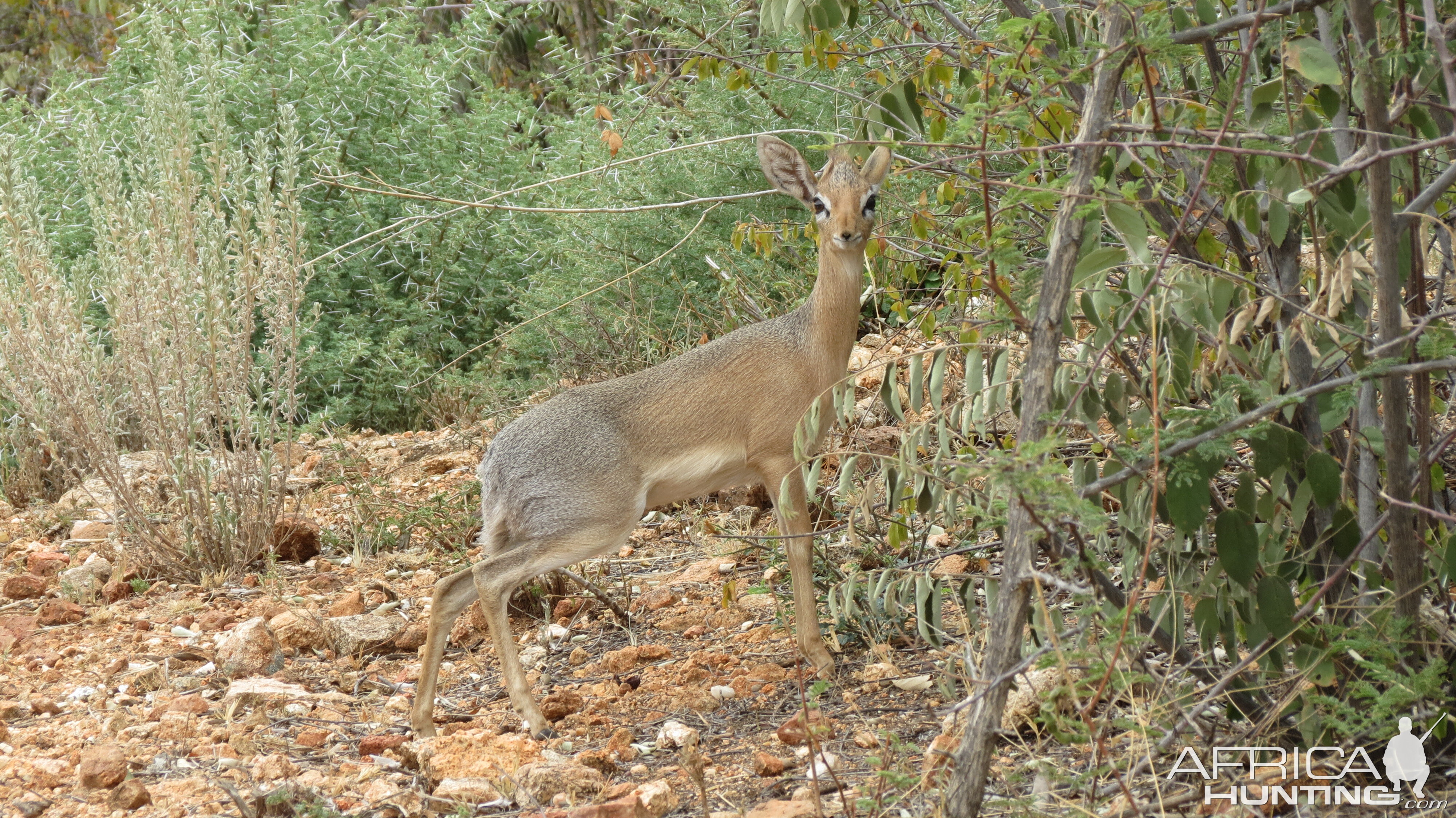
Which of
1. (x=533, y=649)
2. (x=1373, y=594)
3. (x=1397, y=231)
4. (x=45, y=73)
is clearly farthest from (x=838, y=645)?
(x=45, y=73)

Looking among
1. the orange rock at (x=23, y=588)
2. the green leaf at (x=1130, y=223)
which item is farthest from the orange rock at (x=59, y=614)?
the green leaf at (x=1130, y=223)

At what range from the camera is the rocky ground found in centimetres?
324

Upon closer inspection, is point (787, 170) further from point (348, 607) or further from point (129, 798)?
point (129, 798)

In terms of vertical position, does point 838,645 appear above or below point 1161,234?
below

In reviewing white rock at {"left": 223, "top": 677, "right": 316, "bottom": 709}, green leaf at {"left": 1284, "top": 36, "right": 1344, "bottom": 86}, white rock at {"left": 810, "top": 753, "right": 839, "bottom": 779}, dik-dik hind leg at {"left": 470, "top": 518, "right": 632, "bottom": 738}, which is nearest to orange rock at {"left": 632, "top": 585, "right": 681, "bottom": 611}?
dik-dik hind leg at {"left": 470, "top": 518, "right": 632, "bottom": 738}

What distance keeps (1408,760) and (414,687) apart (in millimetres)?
3206

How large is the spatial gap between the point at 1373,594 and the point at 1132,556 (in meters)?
0.48

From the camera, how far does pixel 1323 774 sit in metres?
2.68

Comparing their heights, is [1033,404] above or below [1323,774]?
above

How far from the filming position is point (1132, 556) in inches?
112

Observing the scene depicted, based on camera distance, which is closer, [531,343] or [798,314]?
[798,314]

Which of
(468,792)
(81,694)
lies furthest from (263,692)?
(468,792)

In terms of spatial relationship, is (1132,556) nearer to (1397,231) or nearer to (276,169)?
(1397,231)

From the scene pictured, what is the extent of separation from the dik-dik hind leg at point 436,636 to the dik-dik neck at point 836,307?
1504 millimetres
